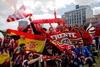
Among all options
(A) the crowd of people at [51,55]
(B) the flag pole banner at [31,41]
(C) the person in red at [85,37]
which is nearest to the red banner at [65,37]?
(A) the crowd of people at [51,55]

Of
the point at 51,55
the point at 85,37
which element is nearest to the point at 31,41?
the point at 51,55

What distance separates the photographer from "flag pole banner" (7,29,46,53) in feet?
28.8

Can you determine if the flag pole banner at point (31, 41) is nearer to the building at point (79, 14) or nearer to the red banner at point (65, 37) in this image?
the red banner at point (65, 37)

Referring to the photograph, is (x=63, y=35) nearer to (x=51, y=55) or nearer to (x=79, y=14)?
(x=51, y=55)

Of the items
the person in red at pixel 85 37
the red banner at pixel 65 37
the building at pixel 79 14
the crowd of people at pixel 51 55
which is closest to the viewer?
the crowd of people at pixel 51 55

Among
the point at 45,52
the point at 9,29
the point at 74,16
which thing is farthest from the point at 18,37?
the point at 74,16

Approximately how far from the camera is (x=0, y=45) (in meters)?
8.01

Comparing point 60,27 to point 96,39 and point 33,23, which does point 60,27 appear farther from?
point 96,39

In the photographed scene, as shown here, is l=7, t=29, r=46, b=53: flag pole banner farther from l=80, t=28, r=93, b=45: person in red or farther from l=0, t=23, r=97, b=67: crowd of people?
l=80, t=28, r=93, b=45: person in red

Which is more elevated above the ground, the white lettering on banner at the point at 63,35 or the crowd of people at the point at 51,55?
the white lettering on banner at the point at 63,35

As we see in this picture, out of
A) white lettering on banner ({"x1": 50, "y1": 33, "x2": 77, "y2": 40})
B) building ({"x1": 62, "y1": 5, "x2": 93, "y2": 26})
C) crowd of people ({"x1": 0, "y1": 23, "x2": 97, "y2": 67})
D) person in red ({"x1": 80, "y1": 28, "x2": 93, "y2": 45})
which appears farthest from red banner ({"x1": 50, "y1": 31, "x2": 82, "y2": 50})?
building ({"x1": 62, "y1": 5, "x2": 93, "y2": 26})

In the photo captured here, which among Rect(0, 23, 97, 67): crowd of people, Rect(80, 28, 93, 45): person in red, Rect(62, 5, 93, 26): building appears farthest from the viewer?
Rect(62, 5, 93, 26): building

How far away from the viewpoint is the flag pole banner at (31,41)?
Result: 345 inches

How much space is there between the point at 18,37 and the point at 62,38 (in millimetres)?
2861
